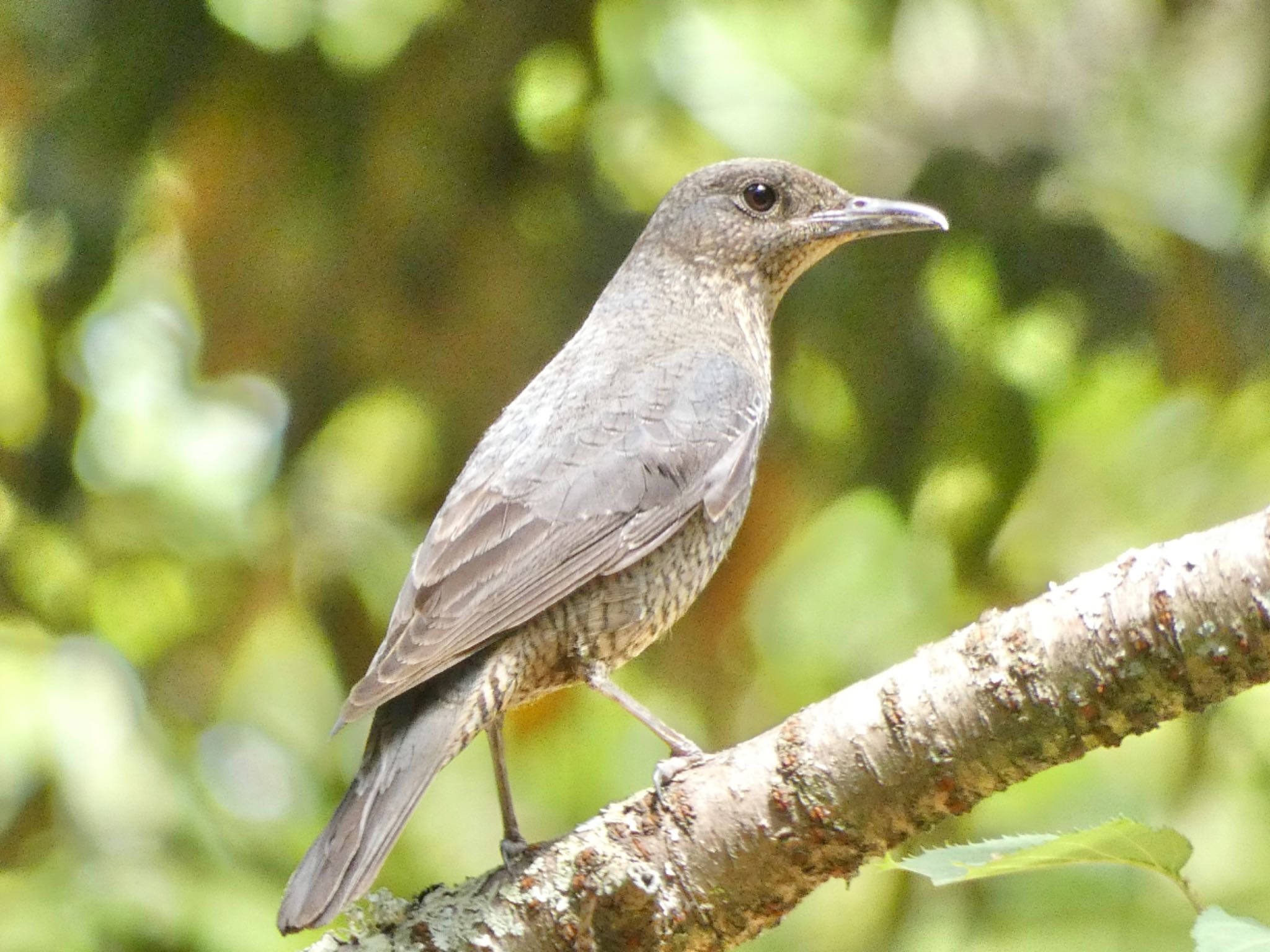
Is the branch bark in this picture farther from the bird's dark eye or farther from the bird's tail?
the bird's dark eye

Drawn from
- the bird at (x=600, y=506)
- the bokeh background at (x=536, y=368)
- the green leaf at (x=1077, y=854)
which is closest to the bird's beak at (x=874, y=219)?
the bird at (x=600, y=506)

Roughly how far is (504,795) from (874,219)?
5.86 feet

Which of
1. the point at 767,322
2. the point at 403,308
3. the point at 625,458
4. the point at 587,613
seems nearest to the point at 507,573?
the point at 587,613

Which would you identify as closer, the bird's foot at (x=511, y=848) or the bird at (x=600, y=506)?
the bird's foot at (x=511, y=848)

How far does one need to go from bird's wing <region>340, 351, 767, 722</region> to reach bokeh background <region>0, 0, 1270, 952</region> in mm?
849

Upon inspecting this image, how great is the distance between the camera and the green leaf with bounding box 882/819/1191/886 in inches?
63.6

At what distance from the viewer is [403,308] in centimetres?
470

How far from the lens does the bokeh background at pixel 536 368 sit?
4016 mm

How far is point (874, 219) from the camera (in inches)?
146

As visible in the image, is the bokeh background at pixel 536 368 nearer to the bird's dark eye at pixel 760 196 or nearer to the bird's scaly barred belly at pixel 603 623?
the bird's dark eye at pixel 760 196

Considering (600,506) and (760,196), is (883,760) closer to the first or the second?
(600,506)

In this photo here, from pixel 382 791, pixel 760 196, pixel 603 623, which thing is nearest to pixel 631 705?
pixel 603 623

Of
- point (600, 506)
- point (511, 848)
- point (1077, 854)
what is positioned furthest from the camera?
point (600, 506)

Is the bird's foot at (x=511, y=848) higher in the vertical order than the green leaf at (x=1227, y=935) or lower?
higher
